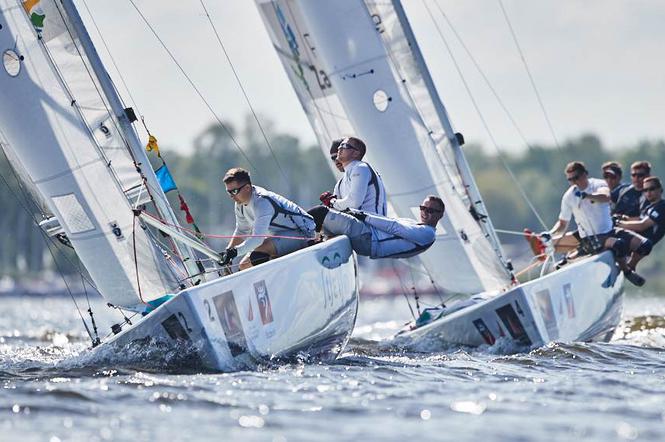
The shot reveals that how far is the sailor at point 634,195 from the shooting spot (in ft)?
38.6

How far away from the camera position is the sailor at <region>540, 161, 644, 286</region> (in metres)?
10.7

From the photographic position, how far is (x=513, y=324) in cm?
930

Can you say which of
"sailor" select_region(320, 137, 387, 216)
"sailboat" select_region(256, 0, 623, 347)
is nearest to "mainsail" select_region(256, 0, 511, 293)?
"sailboat" select_region(256, 0, 623, 347)

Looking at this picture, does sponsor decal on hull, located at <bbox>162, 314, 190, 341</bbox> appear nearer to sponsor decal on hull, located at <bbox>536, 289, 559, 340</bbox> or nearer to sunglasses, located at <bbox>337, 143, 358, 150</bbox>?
sunglasses, located at <bbox>337, 143, 358, 150</bbox>

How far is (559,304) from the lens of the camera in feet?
32.2

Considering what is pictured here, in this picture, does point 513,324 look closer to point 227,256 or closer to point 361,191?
point 361,191

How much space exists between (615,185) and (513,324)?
121 inches

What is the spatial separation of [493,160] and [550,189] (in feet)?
27.0

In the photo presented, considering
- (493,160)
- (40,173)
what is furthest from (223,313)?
(493,160)

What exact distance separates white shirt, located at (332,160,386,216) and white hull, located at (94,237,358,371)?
1.24ft

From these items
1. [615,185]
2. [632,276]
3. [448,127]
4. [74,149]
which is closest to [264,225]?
[74,149]

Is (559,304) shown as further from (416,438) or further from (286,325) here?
(416,438)

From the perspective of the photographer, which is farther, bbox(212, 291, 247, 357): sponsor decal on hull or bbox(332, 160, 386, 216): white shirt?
bbox(332, 160, 386, 216): white shirt

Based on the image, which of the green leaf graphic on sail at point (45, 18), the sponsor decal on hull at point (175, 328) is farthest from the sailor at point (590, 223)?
the sponsor decal on hull at point (175, 328)
